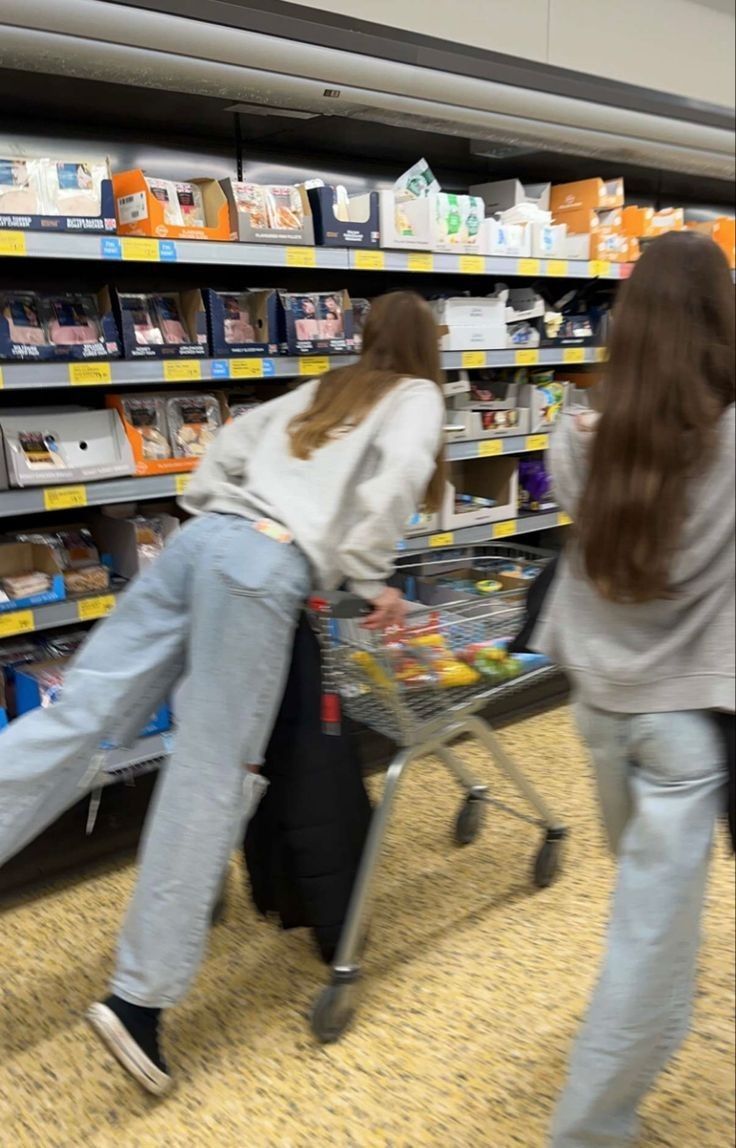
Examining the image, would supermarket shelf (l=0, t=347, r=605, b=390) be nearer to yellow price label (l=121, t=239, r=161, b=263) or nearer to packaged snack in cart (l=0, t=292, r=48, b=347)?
packaged snack in cart (l=0, t=292, r=48, b=347)

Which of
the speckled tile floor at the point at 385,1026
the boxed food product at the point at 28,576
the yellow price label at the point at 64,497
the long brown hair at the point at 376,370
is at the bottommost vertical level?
the speckled tile floor at the point at 385,1026

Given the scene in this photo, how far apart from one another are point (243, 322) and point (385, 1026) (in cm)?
200

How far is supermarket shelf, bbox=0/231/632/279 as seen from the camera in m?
2.25

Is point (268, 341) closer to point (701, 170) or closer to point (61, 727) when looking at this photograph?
point (61, 727)

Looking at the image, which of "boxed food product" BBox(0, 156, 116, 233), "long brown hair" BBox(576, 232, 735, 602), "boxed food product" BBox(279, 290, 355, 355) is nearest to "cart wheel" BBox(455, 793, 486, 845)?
"boxed food product" BBox(279, 290, 355, 355)

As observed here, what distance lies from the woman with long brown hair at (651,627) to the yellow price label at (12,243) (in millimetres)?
1441

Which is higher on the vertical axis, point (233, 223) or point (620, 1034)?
point (233, 223)

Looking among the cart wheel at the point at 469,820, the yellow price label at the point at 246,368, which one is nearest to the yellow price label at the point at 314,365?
the yellow price label at the point at 246,368

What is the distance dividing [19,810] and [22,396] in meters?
1.45

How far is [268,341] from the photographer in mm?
2826

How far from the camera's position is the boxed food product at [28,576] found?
2514 mm

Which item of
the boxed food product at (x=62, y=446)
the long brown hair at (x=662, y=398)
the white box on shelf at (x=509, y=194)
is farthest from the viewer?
the white box on shelf at (x=509, y=194)

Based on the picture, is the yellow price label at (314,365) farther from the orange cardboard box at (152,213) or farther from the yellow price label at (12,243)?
the yellow price label at (12,243)

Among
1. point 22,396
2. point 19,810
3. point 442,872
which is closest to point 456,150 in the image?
point 22,396
